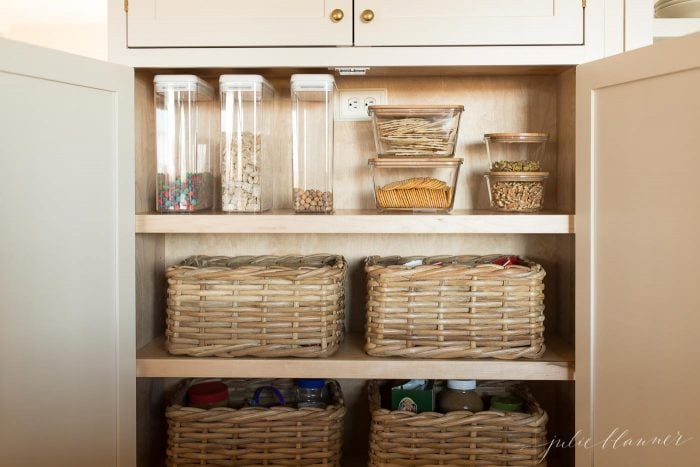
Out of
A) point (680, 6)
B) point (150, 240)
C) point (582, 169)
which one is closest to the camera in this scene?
point (582, 169)

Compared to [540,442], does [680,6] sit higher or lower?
higher

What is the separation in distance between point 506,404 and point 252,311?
0.61m

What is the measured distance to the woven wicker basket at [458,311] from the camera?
56.8 inches

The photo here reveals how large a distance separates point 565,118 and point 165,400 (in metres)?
1.23

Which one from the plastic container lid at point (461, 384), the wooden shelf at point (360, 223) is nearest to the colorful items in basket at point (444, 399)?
the plastic container lid at point (461, 384)

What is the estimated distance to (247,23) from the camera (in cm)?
145

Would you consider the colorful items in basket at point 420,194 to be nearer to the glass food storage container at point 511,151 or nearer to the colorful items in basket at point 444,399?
the glass food storage container at point 511,151

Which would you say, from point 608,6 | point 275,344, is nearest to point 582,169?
point 608,6

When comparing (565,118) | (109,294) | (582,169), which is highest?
(565,118)

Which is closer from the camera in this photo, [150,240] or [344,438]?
[150,240]

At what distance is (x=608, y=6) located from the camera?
1.43 m

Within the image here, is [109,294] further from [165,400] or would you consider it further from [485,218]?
[485,218]

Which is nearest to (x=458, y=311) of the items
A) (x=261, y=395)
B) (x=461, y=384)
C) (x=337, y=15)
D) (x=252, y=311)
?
(x=461, y=384)

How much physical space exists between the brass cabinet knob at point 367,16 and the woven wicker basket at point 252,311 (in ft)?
1.75
